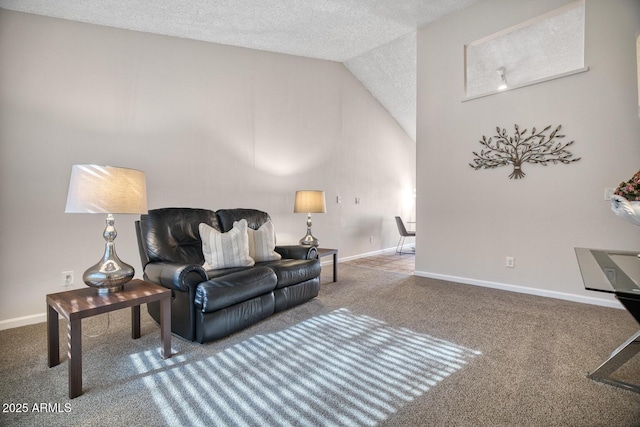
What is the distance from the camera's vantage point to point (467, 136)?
12.1 feet

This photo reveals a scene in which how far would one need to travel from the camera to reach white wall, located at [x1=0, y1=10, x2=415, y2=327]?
242 cm

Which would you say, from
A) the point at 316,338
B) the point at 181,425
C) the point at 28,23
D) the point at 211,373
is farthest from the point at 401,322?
the point at 28,23

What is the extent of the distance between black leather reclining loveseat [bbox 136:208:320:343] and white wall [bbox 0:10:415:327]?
2.29 feet

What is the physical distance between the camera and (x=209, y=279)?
2168 millimetres

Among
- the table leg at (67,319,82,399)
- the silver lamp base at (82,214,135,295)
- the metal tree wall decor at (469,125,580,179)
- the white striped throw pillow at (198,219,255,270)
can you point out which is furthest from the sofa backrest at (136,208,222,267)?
the metal tree wall decor at (469,125,580,179)

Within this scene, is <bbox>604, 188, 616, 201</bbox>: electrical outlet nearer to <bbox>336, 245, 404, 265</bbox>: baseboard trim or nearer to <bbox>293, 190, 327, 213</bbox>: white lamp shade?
<bbox>293, 190, 327, 213</bbox>: white lamp shade

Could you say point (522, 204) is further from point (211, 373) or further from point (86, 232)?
point (86, 232)

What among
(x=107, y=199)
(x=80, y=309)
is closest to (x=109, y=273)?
(x=80, y=309)

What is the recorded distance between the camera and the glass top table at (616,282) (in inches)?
44.9

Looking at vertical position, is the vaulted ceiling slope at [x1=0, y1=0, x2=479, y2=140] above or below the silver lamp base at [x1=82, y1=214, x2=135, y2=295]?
above

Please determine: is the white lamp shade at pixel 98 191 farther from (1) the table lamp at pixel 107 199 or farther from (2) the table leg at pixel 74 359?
(2) the table leg at pixel 74 359

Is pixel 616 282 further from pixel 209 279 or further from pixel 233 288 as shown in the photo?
pixel 209 279

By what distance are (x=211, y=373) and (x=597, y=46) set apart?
13.7ft

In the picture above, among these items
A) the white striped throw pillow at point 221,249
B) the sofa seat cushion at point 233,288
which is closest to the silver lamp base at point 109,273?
the sofa seat cushion at point 233,288
